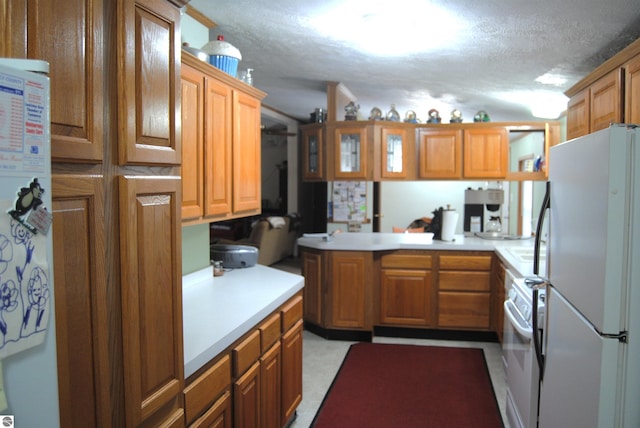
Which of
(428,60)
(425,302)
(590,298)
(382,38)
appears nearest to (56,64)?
(590,298)

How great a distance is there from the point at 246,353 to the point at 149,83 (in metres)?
1.19

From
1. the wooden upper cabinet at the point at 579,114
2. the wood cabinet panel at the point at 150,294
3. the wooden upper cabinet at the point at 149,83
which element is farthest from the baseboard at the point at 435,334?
the wooden upper cabinet at the point at 149,83

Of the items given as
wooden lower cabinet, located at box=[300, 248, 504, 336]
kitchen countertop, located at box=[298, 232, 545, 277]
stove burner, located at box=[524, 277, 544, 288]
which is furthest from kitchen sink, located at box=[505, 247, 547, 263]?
stove burner, located at box=[524, 277, 544, 288]

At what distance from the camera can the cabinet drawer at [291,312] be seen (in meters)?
2.43

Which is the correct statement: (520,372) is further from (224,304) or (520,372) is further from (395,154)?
(395,154)

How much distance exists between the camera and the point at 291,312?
100.0 inches

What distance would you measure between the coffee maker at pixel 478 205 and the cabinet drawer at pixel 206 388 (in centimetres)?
360

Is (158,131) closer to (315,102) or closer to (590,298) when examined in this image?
(590,298)

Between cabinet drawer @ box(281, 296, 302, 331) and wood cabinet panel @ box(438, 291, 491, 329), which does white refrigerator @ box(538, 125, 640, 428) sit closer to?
cabinet drawer @ box(281, 296, 302, 331)

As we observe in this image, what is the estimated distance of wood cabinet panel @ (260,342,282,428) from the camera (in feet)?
6.98

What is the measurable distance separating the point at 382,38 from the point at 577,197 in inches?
74.1

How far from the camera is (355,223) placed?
600 centimetres

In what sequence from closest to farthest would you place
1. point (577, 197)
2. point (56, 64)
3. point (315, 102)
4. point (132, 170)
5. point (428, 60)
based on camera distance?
point (56, 64) → point (132, 170) → point (577, 197) → point (428, 60) → point (315, 102)

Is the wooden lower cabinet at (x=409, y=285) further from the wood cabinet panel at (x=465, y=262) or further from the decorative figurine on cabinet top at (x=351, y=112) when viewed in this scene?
the decorative figurine on cabinet top at (x=351, y=112)
